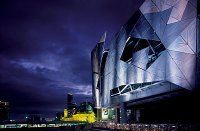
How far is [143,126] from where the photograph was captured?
2336 cm

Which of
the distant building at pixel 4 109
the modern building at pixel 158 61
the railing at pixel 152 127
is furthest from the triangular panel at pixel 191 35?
the distant building at pixel 4 109

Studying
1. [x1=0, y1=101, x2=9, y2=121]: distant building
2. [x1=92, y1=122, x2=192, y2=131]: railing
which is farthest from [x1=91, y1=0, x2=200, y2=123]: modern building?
[x1=0, y1=101, x2=9, y2=121]: distant building

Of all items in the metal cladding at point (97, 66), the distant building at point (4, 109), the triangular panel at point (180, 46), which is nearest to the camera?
the triangular panel at point (180, 46)

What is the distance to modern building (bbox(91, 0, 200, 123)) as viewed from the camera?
2495 centimetres

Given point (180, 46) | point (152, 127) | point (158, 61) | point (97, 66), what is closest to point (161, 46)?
point (158, 61)

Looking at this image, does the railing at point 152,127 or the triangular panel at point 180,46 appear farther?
the triangular panel at point 180,46

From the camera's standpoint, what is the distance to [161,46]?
32750 mm

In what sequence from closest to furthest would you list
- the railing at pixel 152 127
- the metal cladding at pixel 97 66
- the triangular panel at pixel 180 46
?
the railing at pixel 152 127 → the triangular panel at pixel 180 46 → the metal cladding at pixel 97 66

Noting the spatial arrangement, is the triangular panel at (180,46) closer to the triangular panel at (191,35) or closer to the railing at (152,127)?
the triangular panel at (191,35)

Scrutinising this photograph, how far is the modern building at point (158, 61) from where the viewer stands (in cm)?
2495

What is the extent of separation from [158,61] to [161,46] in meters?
3.21

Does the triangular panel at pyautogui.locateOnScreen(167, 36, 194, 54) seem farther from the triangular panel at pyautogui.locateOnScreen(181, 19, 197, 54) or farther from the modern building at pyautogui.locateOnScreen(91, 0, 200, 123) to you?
the triangular panel at pyautogui.locateOnScreen(181, 19, 197, 54)

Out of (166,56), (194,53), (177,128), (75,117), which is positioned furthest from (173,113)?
(75,117)

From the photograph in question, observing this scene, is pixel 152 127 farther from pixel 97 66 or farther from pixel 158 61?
pixel 97 66
